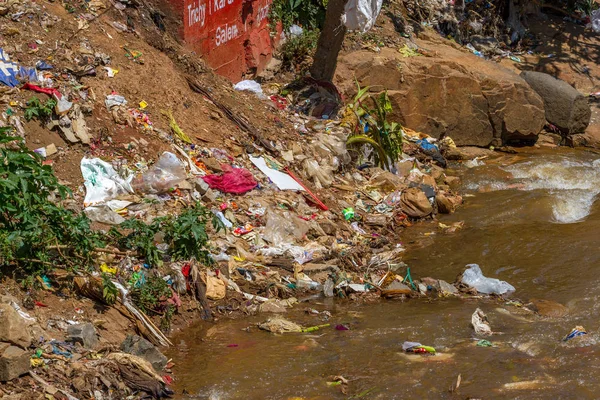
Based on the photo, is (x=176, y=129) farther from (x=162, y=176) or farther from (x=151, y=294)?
(x=151, y=294)

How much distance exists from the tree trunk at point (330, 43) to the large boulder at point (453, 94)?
1.48 feet

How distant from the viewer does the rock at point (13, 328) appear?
12.9 ft

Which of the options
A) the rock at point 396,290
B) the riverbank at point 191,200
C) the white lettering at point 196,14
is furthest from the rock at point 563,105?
the rock at point 396,290

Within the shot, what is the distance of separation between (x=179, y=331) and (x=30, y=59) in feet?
9.59

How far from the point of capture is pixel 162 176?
632 cm

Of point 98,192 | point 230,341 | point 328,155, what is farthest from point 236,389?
point 328,155

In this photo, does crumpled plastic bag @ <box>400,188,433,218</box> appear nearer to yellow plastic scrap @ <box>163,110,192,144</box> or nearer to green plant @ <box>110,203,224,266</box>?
yellow plastic scrap @ <box>163,110,192,144</box>

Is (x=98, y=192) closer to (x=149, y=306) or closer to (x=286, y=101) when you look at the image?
(x=149, y=306)

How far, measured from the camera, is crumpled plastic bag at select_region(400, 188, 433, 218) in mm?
→ 7758

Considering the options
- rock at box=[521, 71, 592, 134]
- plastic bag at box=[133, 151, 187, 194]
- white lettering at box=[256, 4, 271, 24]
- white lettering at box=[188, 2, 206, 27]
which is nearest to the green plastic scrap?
plastic bag at box=[133, 151, 187, 194]

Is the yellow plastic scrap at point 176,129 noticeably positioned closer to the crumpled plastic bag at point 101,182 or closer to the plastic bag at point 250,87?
the crumpled plastic bag at point 101,182

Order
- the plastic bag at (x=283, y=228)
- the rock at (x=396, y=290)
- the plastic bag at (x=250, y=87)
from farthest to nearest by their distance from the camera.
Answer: the plastic bag at (x=250, y=87) < the plastic bag at (x=283, y=228) < the rock at (x=396, y=290)

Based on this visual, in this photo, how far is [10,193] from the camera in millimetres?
4484

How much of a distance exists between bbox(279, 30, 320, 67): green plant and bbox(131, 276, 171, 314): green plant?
207 inches
